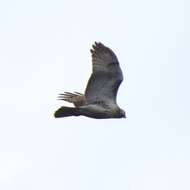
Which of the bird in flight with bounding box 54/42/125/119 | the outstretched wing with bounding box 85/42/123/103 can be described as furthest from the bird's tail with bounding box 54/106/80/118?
the outstretched wing with bounding box 85/42/123/103

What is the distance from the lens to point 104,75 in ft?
45.8

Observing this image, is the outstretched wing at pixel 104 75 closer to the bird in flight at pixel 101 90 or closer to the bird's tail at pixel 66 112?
the bird in flight at pixel 101 90

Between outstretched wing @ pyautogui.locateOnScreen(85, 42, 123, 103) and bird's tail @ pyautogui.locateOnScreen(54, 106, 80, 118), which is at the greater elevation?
outstretched wing @ pyautogui.locateOnScreen(85, 42, 123, 103)

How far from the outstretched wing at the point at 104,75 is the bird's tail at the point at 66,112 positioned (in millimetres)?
600

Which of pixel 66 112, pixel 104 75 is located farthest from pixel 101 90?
pixel 66 112

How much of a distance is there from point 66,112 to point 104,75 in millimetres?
1527

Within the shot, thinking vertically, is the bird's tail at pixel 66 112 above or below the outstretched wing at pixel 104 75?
below

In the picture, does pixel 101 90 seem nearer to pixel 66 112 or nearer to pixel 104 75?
pixel 104 75

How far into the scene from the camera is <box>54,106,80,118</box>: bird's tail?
13.1m

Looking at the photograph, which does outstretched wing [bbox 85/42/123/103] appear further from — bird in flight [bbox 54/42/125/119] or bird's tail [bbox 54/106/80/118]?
bird's tail [bbox 54/106/80/118]

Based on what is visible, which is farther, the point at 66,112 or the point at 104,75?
the point at 104,75

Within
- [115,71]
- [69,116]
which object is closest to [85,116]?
[69,116]

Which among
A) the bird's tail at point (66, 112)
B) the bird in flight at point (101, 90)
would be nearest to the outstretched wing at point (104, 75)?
the bird in flight at point (101, 90)

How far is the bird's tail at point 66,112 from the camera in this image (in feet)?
43.1
